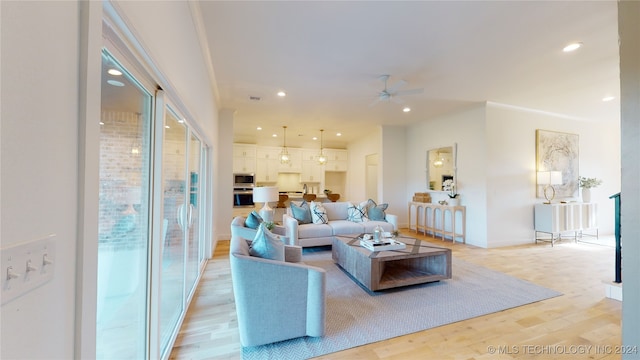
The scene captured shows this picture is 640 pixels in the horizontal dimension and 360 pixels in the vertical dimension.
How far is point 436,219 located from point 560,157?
118 inches

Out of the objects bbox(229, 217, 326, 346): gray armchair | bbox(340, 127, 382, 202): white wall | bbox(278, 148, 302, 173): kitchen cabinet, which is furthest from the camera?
bbox(278, 148, 302, 173): kitchen cabinet

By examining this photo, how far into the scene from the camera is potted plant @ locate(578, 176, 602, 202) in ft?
18.8

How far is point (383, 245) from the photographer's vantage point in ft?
10.4

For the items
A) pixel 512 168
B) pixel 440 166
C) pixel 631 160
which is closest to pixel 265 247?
pixel 631 160

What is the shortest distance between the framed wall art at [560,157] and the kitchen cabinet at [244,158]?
7.21 metres

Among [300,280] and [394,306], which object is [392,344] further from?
[300,280]

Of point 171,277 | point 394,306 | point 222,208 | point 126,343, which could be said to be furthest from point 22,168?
point 222,208

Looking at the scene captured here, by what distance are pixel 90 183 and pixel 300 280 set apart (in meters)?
1.53

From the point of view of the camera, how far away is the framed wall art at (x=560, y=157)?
5.28 m

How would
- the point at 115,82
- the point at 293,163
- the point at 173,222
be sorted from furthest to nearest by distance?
1. the point at 293,163
2. the point at 173,222
3. the point at 115,82

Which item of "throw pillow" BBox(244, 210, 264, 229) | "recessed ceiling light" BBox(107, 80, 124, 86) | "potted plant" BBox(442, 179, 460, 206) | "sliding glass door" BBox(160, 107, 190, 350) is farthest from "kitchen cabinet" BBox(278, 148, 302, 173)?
"recessed ceiling light" BBox(107, 80, 124, 86)

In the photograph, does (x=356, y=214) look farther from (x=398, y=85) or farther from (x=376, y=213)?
(x=398, y=85)

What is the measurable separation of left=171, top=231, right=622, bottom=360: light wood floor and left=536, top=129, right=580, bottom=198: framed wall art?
110 inches

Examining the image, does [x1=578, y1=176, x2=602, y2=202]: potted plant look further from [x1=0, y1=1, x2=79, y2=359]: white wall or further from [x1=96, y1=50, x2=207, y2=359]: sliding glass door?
[x1=0, y1=1, x2=79, y2=359]: white wall
